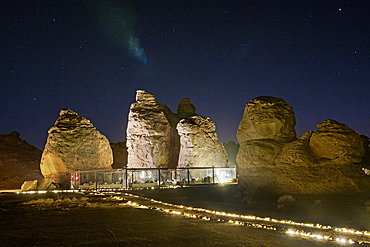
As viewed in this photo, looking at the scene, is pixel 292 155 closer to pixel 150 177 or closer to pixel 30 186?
pixel 30 186

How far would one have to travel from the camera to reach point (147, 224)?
22.3 feet

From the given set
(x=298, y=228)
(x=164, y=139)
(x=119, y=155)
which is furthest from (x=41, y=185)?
(x=119, y=155)

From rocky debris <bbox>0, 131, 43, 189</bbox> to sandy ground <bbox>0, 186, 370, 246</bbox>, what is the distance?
27310mm

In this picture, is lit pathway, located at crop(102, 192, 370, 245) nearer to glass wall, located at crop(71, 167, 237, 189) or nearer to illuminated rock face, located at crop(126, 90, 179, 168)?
glass wall, located at crop(71, 167, 237, 189)

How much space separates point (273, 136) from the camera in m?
12.3

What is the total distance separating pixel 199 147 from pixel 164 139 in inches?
155

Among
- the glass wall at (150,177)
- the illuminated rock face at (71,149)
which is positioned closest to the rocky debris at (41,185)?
the glass wall at (150,177)

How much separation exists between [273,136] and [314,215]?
4281 mm

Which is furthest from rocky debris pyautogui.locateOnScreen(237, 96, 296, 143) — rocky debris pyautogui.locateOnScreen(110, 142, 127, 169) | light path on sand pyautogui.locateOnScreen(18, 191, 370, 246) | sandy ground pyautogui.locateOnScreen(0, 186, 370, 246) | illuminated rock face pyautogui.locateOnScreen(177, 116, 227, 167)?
rocky debris pyautogui.locateOnScreen(110, 142, 127, 169)

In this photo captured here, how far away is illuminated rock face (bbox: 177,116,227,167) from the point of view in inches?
986

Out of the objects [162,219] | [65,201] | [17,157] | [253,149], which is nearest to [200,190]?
[253,149]

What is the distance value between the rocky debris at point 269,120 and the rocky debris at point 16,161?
2836cm

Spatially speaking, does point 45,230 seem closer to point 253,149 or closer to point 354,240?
point 354,240

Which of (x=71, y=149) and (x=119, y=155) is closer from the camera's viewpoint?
(x=71, y=149)
